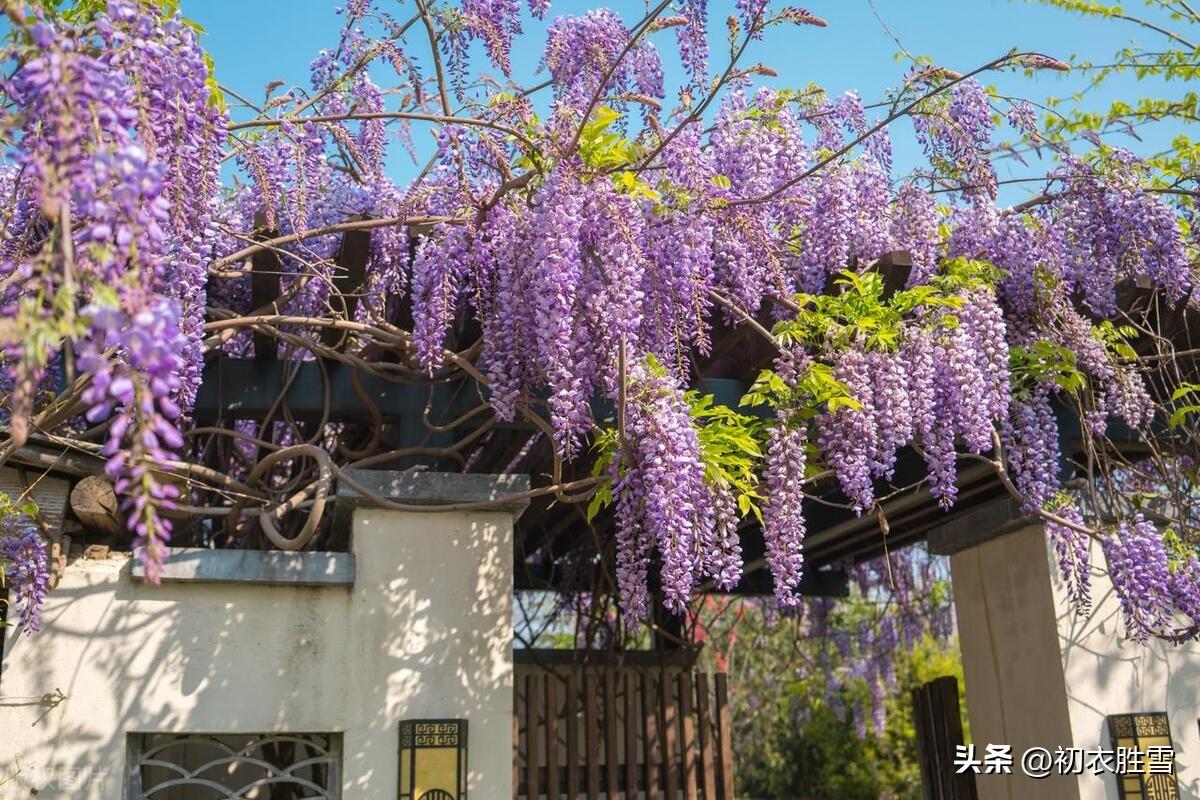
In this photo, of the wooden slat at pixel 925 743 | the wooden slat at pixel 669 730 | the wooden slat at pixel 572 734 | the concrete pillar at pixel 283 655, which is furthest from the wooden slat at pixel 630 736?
the concrete pillar at pixel 283 655

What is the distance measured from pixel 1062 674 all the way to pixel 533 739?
297cm

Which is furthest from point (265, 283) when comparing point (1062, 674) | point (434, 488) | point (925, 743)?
point (925, 743)

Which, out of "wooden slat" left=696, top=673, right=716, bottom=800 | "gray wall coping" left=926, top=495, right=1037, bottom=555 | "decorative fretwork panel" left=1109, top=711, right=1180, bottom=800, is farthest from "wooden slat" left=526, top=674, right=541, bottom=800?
"decorative fretwork panel" left=1109, top=711, right=1180, bottom=800

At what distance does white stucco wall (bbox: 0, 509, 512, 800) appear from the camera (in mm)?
3100

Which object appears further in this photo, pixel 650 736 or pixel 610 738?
pixel 650 736

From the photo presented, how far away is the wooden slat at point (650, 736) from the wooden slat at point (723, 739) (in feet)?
1.20

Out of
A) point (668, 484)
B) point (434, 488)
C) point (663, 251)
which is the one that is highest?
point (663, 251)

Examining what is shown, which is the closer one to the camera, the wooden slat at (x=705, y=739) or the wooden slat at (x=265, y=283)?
the wooden slat at (x=265, y=283)

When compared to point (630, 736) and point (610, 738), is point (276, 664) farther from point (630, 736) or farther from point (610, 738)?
point (630, 736)

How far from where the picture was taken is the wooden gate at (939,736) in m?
6.16

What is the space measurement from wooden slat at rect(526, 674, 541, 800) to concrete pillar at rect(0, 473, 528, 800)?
2888 mm

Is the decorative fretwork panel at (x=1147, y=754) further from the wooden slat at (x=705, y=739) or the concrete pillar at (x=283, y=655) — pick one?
the wooden slat at (x=705, y=739)

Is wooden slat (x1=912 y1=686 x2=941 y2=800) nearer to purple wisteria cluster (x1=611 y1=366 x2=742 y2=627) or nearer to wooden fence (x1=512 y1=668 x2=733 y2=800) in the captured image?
wooden fence (x1=512 y1=668 x2=733 y2=800)

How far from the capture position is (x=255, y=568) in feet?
10.8
